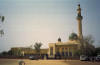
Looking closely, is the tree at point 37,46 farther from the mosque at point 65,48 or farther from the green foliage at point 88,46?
the green foliage at point 88,46

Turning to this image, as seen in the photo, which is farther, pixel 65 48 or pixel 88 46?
pixel 65 48

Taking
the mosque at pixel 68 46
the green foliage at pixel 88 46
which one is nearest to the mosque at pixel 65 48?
the mosque at pixel 68 46

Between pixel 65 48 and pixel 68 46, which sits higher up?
pixel 68 46

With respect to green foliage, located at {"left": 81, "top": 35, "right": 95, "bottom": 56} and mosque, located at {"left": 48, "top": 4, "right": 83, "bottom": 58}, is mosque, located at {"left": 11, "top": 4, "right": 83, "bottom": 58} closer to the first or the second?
mosque, located at {"left": 48, "top": 4, "right": 83, "bottom": 58}

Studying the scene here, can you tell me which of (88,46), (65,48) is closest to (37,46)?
(65,48)

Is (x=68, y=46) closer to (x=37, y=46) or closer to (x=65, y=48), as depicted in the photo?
(x=65, y=48)

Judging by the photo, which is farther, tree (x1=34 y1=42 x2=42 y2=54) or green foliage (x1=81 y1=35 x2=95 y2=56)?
tree (x1=34 y1=42 x2=42 y2=54)

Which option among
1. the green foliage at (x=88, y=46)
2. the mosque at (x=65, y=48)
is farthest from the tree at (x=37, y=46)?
the green foliage at (x=88, y=46)

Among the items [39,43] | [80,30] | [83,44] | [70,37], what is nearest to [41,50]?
[39,43]

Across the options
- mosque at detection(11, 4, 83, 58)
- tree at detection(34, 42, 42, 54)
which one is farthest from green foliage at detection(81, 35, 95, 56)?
tree at detection(34, 42, 42, 54)

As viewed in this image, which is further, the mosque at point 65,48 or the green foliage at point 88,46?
the mosque at point 65,48

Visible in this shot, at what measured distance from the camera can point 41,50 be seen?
6962 centimetres

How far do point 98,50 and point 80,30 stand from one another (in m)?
11.7

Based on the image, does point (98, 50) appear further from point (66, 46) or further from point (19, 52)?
point (19, 52)
